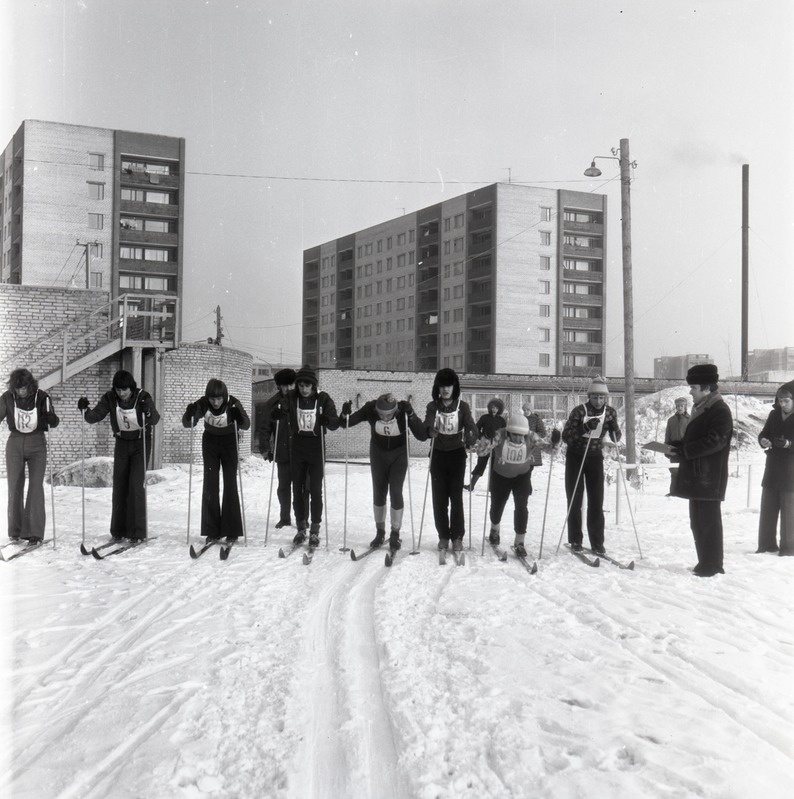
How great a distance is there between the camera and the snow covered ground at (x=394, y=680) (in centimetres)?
269


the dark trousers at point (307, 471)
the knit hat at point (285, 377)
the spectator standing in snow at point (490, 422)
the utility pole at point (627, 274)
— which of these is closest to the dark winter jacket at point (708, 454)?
the spectator standing in snow at point (490, 422)

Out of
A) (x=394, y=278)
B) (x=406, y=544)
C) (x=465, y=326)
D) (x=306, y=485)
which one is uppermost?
(x=394, y=278)

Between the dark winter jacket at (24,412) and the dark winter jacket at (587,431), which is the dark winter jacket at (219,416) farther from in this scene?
the dark winter jacket at (587,431)

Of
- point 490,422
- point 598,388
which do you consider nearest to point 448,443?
point 598,388

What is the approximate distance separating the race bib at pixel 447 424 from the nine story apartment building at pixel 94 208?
4319 centimetres

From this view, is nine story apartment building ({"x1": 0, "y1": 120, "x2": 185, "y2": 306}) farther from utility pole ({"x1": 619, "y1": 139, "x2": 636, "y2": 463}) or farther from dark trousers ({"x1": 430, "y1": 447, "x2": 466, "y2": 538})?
dark trousers ({"x1": 430, "y1": 447, "x2": 466, "y2": 538})

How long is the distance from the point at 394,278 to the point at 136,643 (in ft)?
207

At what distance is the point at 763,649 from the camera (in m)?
4.05

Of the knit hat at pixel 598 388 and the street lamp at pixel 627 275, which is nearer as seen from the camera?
the knit hat at pixel 598 388

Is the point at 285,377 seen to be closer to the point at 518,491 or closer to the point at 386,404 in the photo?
the point at 386,404

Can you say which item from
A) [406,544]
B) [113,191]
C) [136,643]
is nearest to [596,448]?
[406,544]

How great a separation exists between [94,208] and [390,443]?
46.2 m

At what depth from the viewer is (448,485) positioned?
6.98 m

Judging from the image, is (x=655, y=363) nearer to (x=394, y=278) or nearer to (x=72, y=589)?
(x=394, y=278)
